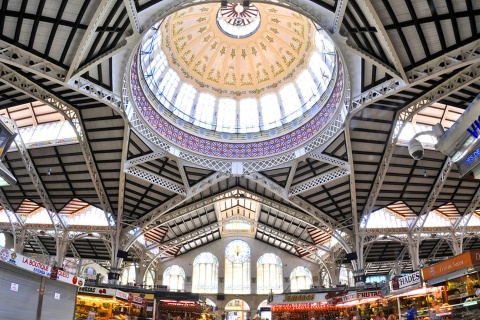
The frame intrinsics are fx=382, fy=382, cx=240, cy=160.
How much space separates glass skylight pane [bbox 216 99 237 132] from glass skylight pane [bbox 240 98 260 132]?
25.5 inches

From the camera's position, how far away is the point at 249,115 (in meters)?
34.2

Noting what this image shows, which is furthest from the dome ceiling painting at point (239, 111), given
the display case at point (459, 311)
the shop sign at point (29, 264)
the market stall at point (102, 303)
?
the display case at point (459, 311)

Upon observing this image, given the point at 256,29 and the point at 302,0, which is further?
the point at 256,29

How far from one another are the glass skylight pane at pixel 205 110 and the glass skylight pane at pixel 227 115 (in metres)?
0.69

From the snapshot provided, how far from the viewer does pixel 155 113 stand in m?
28.7

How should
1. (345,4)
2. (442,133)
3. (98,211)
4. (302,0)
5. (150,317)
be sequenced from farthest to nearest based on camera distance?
1. (98,211)
2. (150,317)
3. (302,0)
4. (345,4)
5. (442,133)

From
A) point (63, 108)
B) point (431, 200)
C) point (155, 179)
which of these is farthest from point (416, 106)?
point (63, 108)

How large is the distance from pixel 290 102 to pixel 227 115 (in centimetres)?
566

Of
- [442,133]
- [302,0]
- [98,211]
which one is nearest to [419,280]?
[442,133]

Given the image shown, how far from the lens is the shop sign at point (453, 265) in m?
13.7

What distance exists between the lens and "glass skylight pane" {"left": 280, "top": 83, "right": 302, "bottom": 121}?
1249 inches

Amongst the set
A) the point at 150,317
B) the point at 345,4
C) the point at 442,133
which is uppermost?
the point at 345,4

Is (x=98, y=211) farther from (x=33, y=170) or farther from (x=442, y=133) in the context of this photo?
(x=442, y=133)

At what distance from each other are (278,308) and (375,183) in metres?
16.5
